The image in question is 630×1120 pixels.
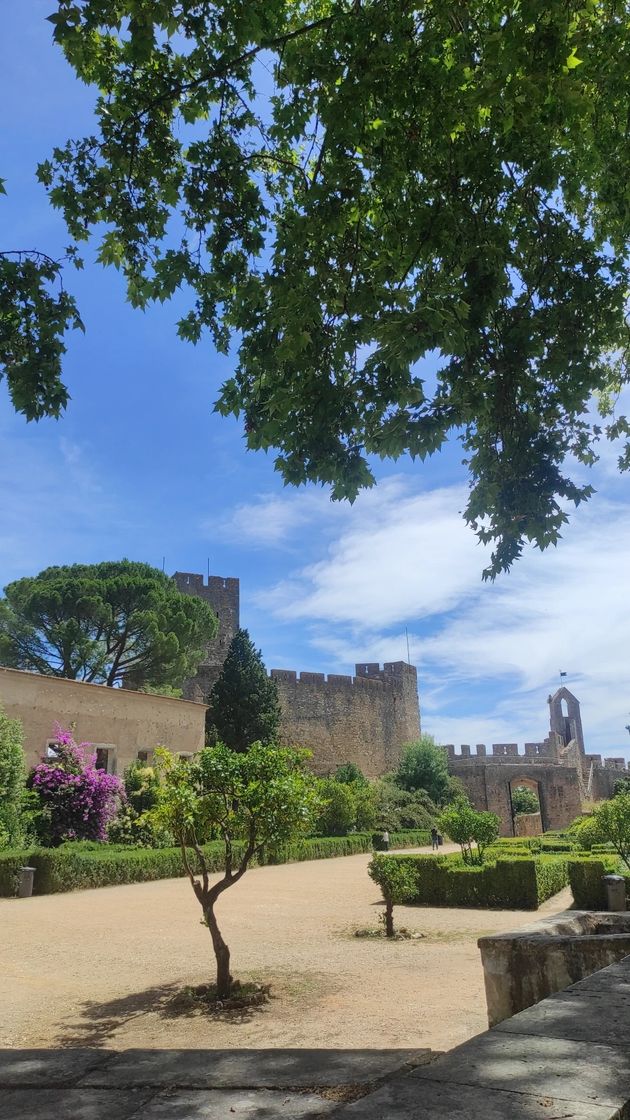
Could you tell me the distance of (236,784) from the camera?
316 inches

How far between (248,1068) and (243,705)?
30.3 metres

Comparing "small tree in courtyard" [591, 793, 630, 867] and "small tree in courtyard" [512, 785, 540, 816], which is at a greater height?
"small tree in courtyard" [591, 793, 630, 867]

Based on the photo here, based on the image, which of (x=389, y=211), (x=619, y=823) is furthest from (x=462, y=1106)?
(x=619, y=823)

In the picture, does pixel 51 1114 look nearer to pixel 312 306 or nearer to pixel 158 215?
pixel 312 306

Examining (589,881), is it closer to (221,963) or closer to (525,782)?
(221,963)

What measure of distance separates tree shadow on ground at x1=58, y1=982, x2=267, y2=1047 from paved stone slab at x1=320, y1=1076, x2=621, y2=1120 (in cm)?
536

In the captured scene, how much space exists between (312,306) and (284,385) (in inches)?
33.9

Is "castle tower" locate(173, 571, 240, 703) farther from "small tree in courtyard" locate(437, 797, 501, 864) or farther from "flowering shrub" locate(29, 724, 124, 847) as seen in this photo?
"small tree in courtyard" locate(437, 797, 501, 864)

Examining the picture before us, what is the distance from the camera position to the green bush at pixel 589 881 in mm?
12773

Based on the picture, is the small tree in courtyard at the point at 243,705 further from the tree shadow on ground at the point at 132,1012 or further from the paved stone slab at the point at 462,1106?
the paved stone slab at the point at 462,1106

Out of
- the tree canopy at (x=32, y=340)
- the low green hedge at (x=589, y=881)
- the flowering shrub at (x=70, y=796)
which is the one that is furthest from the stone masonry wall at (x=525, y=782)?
the tree canopy at (x=32, y=340)

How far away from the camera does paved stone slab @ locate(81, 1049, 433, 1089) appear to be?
230 centimetres

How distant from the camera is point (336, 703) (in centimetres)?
4200

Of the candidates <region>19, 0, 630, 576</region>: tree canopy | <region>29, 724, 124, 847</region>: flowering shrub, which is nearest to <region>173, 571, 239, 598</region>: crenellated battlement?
<region>29, 724, 124, 847</region>: flowering shrub
